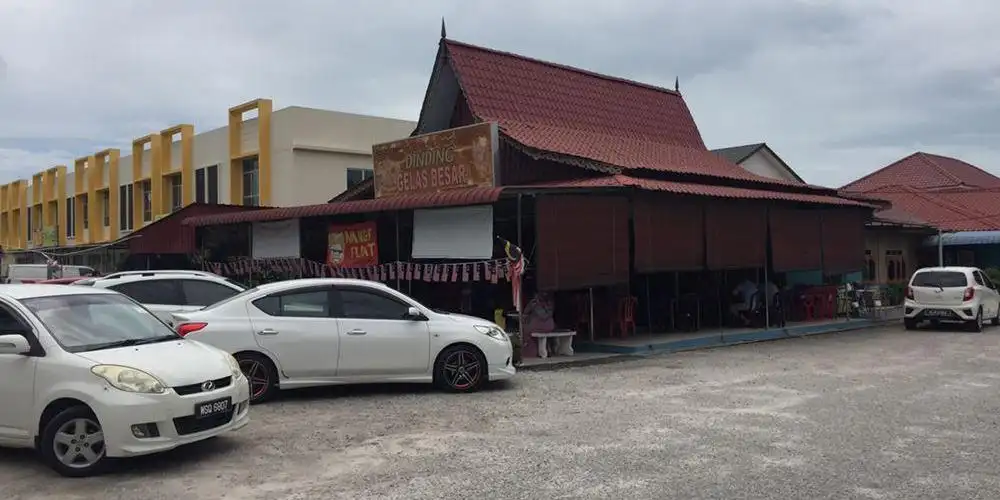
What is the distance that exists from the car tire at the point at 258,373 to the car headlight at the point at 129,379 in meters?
3.04

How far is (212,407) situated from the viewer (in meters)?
6.56

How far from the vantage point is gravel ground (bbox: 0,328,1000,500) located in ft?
19.5

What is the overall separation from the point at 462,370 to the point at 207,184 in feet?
80.7

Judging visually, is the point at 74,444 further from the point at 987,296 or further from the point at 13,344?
the point at 987,296

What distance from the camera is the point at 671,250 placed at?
51.1 feet

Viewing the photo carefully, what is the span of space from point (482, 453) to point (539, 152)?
1009 centimetres

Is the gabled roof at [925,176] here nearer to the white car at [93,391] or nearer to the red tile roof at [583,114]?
the red tile roof at [583,114]

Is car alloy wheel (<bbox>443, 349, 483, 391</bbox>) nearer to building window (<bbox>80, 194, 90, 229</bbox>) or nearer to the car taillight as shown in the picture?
the car taillight

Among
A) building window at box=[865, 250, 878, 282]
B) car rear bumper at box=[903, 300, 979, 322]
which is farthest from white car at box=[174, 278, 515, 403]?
building window at box=[865, 250, 878, 282]

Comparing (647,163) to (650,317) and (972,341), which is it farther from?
(972,341)

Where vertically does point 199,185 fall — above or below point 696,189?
above

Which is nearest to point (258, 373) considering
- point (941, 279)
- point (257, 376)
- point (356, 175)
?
point (257, 376)

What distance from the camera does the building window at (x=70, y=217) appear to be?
42.2 m

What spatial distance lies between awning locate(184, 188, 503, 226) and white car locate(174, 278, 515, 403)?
358 centimetres
